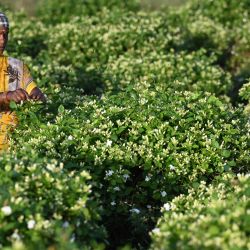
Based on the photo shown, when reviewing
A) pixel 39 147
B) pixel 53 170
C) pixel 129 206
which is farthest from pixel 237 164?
pixel 53 170

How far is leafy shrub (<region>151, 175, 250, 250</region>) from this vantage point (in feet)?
16.2

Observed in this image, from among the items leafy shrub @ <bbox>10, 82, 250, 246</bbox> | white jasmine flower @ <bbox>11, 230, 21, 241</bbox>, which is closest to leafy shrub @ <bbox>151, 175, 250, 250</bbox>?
leafy shrub @ <bbox>10, 82, 250, 246</bbox>

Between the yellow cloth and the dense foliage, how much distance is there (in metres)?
0.15

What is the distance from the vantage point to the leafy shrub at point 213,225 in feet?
16.2

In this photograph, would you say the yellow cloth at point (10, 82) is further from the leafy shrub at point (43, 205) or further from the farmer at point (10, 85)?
the leafy shrub at point (43, 205)

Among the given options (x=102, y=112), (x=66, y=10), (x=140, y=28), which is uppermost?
(x=102, y=112)

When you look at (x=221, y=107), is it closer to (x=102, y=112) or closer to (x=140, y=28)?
(x=102, y=112)

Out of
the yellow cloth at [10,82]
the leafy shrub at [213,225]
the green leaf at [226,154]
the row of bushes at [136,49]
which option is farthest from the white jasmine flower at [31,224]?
the row of bushes at [136,49]

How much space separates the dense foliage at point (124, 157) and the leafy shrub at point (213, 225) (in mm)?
13

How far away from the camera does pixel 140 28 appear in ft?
45.2

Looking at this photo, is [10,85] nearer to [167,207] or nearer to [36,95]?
[36,95]

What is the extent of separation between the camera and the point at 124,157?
7.20 m

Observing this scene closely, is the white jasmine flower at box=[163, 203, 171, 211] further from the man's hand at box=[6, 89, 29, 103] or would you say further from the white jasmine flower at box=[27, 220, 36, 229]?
the man's hand at box=[6, 89, 29, 103]

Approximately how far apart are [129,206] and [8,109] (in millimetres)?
1843
